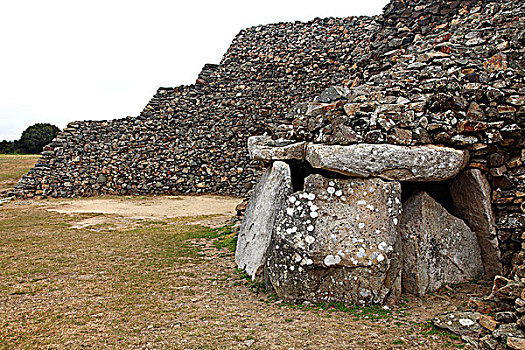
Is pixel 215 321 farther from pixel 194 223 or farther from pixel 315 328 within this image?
pixel 194 223

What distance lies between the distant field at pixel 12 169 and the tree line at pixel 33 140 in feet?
34.8

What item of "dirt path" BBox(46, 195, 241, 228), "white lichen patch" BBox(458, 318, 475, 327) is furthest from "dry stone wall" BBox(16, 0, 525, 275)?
"white lichen patch" BBox(458, 318, 475, 327)

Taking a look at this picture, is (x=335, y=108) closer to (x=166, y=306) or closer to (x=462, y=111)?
(x=462, y=111)

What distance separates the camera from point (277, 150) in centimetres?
634

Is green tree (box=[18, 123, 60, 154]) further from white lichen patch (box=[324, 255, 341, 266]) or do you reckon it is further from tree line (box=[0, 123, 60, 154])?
white lichen patch (box=[324, 255, 341, 266])

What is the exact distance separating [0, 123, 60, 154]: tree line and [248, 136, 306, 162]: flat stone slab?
31916 mm

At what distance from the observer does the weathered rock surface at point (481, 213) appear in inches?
220

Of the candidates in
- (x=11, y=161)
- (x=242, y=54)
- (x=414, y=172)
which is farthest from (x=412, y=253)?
(x=11, y=161)

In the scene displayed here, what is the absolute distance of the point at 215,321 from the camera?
4551 millimetres

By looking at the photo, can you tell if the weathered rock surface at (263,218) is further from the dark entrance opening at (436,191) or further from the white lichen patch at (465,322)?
the white lichen patch at (465,322)

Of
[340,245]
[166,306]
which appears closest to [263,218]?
[340,245]

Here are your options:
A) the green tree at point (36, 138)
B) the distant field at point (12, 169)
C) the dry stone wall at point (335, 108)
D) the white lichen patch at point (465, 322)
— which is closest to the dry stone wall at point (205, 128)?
the dry stone wall at point (335, 108)

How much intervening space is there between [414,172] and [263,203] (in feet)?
7.61

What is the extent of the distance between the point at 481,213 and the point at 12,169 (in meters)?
22.0
